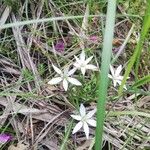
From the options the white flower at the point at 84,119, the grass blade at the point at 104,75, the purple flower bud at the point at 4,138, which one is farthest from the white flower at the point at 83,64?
the grass blade at the point at 104,75

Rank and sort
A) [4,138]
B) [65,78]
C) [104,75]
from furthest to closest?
[65,78], [4,138], [104,75]

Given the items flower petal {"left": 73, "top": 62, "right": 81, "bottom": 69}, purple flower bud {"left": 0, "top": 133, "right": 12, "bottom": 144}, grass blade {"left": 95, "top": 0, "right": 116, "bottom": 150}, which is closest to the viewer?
grass blade {"left": 95, "top": 0, "right": 116, "bottom": 150}

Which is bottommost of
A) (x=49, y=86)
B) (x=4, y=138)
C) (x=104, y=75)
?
(x=4, y=138)

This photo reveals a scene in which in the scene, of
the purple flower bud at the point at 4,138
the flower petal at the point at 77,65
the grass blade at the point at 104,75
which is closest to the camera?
the grass blade at the point at 104,75

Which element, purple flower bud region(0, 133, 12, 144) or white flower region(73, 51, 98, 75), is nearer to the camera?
purple flower bud region(0, 133, 12, 144)

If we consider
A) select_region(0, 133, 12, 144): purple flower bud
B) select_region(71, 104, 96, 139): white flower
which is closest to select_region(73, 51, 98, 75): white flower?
select_region(71, 104, 96, 139): white flower

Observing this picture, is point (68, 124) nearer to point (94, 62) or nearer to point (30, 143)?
point (30, 143)

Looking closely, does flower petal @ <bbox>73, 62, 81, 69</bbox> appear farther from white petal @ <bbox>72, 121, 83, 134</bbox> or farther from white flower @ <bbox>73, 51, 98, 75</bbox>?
white petal @ <bbox>72, 121, 83, 134</bbox>

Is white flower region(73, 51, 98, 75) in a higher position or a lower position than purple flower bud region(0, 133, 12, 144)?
higher

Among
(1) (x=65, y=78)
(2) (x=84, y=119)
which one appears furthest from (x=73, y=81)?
(2) (x=84, y=119)

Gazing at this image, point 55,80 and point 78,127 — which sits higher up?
point 55,80

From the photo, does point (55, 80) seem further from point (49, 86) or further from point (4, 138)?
point (4, 138)

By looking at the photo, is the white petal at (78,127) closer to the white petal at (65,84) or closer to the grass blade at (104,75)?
the white petal at (65,84)
